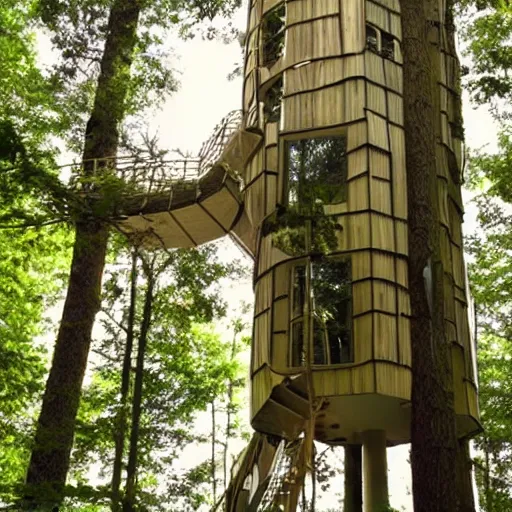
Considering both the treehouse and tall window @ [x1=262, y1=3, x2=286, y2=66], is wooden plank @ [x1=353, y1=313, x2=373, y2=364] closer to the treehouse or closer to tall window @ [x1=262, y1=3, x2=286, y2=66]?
the treehouse

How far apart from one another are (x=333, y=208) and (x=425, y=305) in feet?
15.8

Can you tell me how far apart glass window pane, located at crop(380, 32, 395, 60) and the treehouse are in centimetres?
3

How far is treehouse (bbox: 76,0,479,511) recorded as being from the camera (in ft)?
36.2

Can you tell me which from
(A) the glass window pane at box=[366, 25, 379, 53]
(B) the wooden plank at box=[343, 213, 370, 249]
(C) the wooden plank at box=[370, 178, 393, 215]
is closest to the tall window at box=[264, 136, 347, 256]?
(B) the wooden plank at box=[343, 213, 370, 249]

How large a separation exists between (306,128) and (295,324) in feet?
11.2

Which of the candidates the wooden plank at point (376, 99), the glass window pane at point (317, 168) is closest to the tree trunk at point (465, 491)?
the glass window pane at point (317, 168)

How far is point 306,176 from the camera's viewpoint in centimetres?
1253

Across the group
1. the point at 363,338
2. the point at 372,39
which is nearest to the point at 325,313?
the point at 363,338

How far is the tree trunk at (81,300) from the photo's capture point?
9719mm

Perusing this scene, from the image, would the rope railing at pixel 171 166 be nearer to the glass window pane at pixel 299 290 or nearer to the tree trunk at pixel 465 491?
the glass window pane at pixel 299 290

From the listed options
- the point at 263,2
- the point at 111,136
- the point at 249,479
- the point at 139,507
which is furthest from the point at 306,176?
the point at 139,507

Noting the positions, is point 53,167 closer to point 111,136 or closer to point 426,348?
point 111,136

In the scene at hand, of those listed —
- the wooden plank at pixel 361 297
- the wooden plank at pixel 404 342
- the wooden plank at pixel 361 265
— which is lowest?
the wooden plank at pixel 404 342

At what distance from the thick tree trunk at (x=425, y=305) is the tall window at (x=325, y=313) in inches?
135
